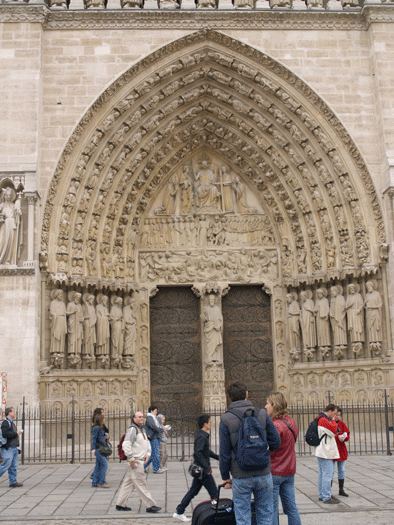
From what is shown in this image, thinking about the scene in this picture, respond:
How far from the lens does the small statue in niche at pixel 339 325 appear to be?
13.3 meters

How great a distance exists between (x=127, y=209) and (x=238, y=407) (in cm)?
1036

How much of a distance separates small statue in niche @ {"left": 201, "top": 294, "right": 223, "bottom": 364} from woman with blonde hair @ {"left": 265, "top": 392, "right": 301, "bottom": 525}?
8842 mm

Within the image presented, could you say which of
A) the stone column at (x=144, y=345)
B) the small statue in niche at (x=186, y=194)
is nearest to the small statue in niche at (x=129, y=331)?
the stone column at (x=144, y=345)

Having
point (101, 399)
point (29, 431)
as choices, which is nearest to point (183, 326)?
point (101, 399)

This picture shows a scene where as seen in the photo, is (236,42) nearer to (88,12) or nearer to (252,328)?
(88,12)

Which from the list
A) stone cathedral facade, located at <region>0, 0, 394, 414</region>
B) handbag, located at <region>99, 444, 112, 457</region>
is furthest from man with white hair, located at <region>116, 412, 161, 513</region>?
stone cathedral facade, located at <region>0, 0, 394, 414</region>

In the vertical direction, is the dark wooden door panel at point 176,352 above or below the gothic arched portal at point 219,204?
below

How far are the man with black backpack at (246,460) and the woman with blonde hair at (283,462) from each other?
1.69 ft

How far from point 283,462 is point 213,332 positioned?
9107 millimetres

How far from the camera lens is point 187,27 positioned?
13836 millimetres

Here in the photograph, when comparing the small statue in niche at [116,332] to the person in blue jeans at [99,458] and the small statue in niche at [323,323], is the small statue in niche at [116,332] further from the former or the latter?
the person in blue jeans at [99,458]

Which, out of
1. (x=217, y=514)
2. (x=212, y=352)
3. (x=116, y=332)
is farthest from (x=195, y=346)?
(x=217, y=514)

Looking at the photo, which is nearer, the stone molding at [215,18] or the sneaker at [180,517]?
the sneaker at [180,517]

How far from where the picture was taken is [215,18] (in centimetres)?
1387
